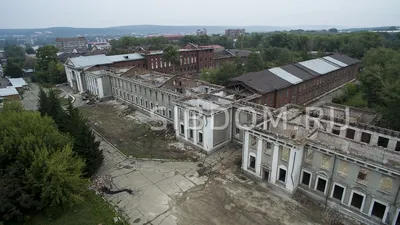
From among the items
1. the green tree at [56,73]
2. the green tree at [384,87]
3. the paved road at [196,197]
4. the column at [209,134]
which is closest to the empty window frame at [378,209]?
the paved road at [196,197]

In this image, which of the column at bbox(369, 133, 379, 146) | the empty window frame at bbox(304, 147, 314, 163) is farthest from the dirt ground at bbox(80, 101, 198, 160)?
the column at bbox(369, 133, 379, 146)

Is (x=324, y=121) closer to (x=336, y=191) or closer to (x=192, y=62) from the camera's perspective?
(x=336, y=191)

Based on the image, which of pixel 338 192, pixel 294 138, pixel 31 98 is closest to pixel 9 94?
pixel 31 98

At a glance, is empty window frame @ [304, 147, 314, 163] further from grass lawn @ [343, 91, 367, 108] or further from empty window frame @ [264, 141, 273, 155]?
grass lawn @ [343, 91, 367, 108]

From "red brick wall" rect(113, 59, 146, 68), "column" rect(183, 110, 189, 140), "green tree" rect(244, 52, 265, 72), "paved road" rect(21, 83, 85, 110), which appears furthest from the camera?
"red brick wall" rect(113, 59, 146, 68)

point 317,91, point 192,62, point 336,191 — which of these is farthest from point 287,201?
point 192,62
